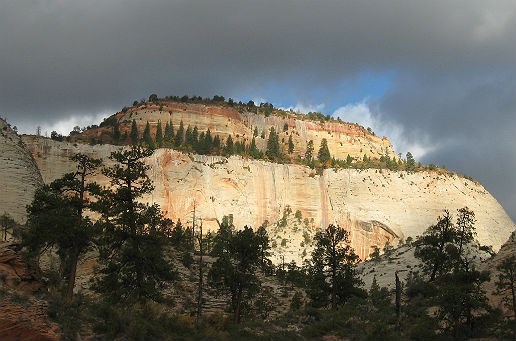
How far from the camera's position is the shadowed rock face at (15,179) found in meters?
48.2

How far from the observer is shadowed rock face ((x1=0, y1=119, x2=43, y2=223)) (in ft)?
158

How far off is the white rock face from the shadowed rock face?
27498 mm

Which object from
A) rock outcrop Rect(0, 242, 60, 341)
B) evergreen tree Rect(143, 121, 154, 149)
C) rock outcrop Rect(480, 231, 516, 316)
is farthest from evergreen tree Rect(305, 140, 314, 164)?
rock outcrop Rect(0, 242, 60, 341)

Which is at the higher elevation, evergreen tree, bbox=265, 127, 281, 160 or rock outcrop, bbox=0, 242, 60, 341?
evergreen tree, bbox=265, 127, 281, 160

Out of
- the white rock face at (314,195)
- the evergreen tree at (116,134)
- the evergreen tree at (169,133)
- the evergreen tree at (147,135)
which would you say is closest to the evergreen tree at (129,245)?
the white rock face at (314,195)

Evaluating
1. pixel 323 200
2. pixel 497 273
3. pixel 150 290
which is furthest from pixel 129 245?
pixel 323 200

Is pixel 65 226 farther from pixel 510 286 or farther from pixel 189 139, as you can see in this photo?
pixel 189 139

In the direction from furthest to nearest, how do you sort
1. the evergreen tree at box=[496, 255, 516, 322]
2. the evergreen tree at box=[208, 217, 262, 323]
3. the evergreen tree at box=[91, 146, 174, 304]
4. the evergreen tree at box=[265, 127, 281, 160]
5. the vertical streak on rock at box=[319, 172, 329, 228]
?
the evergreen tree at box=[265, 127, 281, 160] < the vertical streak on rock at box=[319, 172, 329, 228] < the evergreen tree at box=[208, 217, 262, 323] < the evergreen tree at box=[496, 255, 516, 322] < the evergreen tree at box=[91, 146, 174, 304]

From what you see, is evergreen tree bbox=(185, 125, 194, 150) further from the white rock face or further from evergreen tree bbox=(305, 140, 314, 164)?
evergreen tree bbox=(305, 140, 314, 164)

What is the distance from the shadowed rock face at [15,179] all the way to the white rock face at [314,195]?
1083 inches

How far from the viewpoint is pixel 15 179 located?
172 ft

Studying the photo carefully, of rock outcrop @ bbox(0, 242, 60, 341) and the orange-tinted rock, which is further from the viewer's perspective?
rock outcrop @ bbox(0, 242, 60, 341)

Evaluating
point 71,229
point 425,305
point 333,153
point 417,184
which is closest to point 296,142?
point 333,153

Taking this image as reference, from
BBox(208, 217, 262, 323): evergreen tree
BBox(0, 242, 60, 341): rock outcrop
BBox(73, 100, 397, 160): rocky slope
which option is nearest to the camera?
BBox(0, 242, 60, 341): rock outcrop
